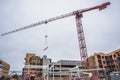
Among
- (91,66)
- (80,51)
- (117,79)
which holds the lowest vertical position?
(117,79)

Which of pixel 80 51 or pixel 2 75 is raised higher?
pixel 80 51

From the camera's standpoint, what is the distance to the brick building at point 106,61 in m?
77.1

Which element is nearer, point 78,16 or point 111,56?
point 78,16

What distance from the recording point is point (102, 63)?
78.2 m

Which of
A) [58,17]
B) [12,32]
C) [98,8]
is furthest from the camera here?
[12,32]

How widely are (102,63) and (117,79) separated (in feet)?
165

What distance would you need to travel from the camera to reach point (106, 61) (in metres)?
79.8

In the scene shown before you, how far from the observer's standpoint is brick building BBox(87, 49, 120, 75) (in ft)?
253

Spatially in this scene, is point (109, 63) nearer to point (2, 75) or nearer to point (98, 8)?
point (98, 8)

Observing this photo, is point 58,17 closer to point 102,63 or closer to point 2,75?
point 102,63

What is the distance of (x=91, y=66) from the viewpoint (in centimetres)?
8094

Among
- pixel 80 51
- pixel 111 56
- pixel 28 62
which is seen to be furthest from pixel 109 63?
pixel 28 62

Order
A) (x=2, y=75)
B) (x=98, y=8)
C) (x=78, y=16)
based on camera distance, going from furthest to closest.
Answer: (x=78, y=16) < (x=98, y=8) < (x=2, y=75)

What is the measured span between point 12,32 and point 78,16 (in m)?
37.6
